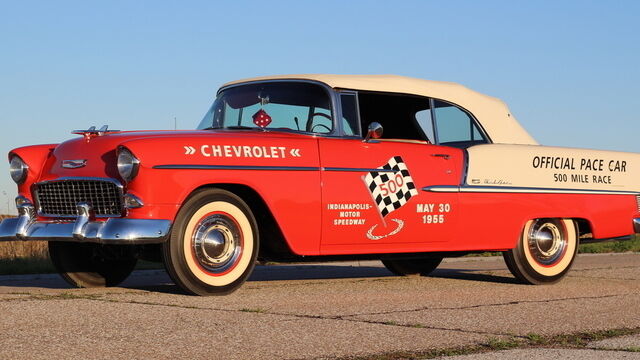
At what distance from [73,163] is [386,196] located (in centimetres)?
255

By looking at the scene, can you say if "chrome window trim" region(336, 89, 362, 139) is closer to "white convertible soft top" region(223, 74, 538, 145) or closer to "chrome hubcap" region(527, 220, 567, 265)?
"white convertible soft top" region(223, 74, 538, 145)

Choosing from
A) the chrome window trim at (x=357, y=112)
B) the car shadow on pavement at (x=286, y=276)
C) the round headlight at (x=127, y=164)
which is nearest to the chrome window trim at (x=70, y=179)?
the round headlight at (x=127, y=164)

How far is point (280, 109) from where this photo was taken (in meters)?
8.34

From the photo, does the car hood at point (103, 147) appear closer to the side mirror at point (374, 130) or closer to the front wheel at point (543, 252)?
the side mirror at point (374, 130)

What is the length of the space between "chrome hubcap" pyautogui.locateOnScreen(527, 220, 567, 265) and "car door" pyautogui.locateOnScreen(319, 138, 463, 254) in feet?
3.31

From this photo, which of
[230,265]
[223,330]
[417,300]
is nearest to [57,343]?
[223,330]

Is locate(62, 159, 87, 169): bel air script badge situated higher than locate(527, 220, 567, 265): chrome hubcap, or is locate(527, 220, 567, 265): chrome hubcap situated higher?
locate(62, 159, 87, 169): bel air script badge

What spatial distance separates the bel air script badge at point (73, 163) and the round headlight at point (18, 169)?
0.48m

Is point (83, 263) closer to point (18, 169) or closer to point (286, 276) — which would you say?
point (18, 169)

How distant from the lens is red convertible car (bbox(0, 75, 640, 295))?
706cm

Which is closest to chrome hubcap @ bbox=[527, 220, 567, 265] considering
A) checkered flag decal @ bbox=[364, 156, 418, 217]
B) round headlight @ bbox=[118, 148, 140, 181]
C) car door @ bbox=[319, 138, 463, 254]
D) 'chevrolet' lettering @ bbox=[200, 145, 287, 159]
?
car door @ bbox=[319, 138, 463, 254]

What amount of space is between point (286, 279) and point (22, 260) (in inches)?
175

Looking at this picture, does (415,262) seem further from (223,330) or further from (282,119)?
(223,330)

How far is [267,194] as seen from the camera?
744 centimetres
